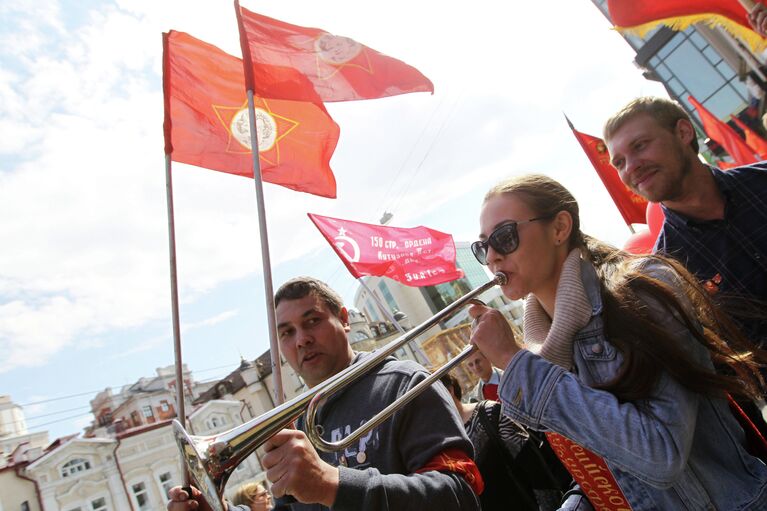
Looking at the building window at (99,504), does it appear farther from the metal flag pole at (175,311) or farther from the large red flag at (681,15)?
the large red flag at (681,15)

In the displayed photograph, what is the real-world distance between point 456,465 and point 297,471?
68cm

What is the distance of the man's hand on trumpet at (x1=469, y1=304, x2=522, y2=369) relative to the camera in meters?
1.62

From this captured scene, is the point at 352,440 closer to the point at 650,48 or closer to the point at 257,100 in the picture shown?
the point at 257,100

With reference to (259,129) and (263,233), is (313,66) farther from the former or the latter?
(263,233)

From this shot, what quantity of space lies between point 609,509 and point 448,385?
1.81 meters

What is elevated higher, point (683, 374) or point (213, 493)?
point (213, 493)

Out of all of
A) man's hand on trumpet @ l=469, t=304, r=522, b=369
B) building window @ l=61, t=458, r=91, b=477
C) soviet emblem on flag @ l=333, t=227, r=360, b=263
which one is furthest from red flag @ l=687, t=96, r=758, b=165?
building window @ l=61, t=458, r=91, b=477

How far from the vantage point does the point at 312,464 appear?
1427 mm

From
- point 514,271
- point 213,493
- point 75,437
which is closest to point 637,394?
point 514,271

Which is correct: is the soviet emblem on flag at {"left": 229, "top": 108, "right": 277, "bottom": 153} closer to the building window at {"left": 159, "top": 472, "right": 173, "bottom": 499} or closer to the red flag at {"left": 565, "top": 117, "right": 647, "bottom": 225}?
the red flag at {"left": 565, "top": 117, "right": 647, "bottom": 225}

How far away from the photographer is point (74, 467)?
24500 millimetres

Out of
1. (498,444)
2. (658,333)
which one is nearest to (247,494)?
(498,444)

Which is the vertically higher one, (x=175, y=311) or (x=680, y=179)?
(x=175, y=311)

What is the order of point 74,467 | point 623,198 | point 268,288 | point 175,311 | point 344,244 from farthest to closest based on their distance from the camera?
1. point 74,467
2. point 344,244
3. point 623,198
4. point 175,311
5. point 268,288
